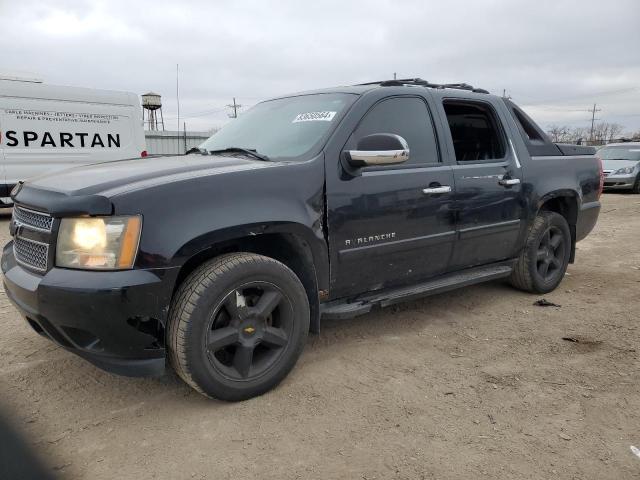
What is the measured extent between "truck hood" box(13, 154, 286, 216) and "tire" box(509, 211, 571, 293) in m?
2.61

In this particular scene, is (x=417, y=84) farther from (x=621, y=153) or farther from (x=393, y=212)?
(x=621, y=153)

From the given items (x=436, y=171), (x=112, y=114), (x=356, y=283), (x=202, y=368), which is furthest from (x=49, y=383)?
(x=112, y=114)

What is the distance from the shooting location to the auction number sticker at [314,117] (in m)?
3.17

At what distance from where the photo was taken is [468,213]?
12.0 ft

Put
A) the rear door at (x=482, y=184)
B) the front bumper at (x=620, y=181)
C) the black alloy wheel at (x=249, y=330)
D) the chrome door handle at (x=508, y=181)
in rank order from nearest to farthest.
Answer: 1. the black alloy wheel at (x=249, y=330)
2. the rear door at (x=482, y=184)
3. the chrome door handle at (x=508, y=181)
4. the front bumper at (x=620, y=181)

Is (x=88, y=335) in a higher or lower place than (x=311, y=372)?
higher

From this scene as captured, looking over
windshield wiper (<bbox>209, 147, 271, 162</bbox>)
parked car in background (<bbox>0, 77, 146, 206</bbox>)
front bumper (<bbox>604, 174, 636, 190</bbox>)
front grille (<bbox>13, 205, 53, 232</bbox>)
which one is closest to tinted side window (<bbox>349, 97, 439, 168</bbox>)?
windshield wiper (<bbox>209, 147, 271, 162</bbox>)

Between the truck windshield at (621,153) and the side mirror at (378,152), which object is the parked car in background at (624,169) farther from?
the side mirror at (378,152)

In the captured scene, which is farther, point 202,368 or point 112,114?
point 112,114

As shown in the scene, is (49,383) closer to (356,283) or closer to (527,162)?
(356,283)

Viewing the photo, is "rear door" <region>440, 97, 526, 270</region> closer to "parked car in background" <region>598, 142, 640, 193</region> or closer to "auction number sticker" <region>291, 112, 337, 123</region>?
"auction number sticker" <region>291, 112, 337, 123</region>

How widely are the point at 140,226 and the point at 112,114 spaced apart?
9.72 m

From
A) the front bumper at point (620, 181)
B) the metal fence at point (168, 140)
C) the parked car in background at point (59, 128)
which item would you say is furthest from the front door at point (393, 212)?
the metal fence at point (168, 140)

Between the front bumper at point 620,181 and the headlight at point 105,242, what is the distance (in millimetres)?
15984
